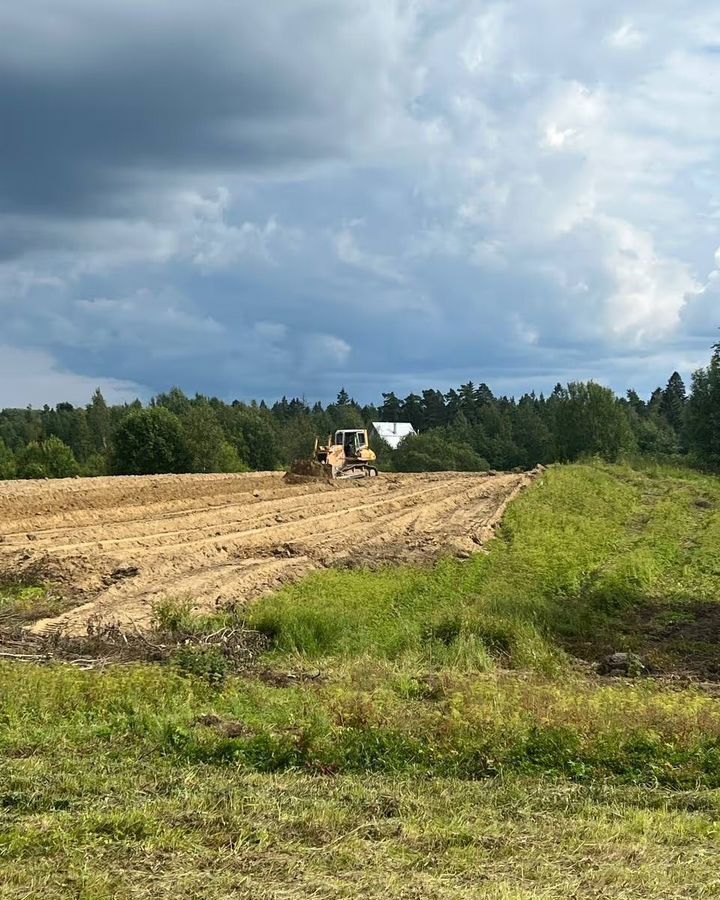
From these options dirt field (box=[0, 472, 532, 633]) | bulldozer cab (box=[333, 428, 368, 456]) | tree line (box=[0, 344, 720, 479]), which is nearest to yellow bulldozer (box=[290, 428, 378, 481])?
bulldozer cab (box=[333, 428, 368, 456])

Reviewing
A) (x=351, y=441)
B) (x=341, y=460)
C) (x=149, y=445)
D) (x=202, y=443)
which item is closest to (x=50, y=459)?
(x=149, y=445)

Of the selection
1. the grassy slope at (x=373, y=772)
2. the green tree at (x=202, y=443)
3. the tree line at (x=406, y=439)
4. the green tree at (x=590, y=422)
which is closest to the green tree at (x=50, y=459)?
the tree line at (x=406, y=439)

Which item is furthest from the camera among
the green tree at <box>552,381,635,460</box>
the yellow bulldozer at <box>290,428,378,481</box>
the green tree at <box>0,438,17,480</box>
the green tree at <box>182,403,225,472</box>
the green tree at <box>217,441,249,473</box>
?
the green tree at <box>552,381,635,460</box>

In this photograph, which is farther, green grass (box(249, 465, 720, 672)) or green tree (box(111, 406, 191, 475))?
green tree (box(111, 406, 191, 475))

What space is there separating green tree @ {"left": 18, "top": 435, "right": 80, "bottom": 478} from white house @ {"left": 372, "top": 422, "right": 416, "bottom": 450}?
50920mm

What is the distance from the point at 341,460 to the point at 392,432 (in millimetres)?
88346

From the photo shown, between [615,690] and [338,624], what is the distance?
14.8 ft

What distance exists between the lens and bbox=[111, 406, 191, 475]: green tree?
2719 inches

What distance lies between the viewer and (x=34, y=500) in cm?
3097

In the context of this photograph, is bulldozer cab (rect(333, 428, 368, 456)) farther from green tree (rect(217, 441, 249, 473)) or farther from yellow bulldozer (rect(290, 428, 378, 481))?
green tree (rect(217, 441, 249, 473))

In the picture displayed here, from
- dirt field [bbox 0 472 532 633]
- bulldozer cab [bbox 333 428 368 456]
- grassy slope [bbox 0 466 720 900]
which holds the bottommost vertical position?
grassy slope [bbox 0 466 720 900]

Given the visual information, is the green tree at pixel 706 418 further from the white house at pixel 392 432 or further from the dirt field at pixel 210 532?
the white house at pixel 392 432

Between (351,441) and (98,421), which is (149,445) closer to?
(351,441)

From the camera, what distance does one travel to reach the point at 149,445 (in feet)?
226
